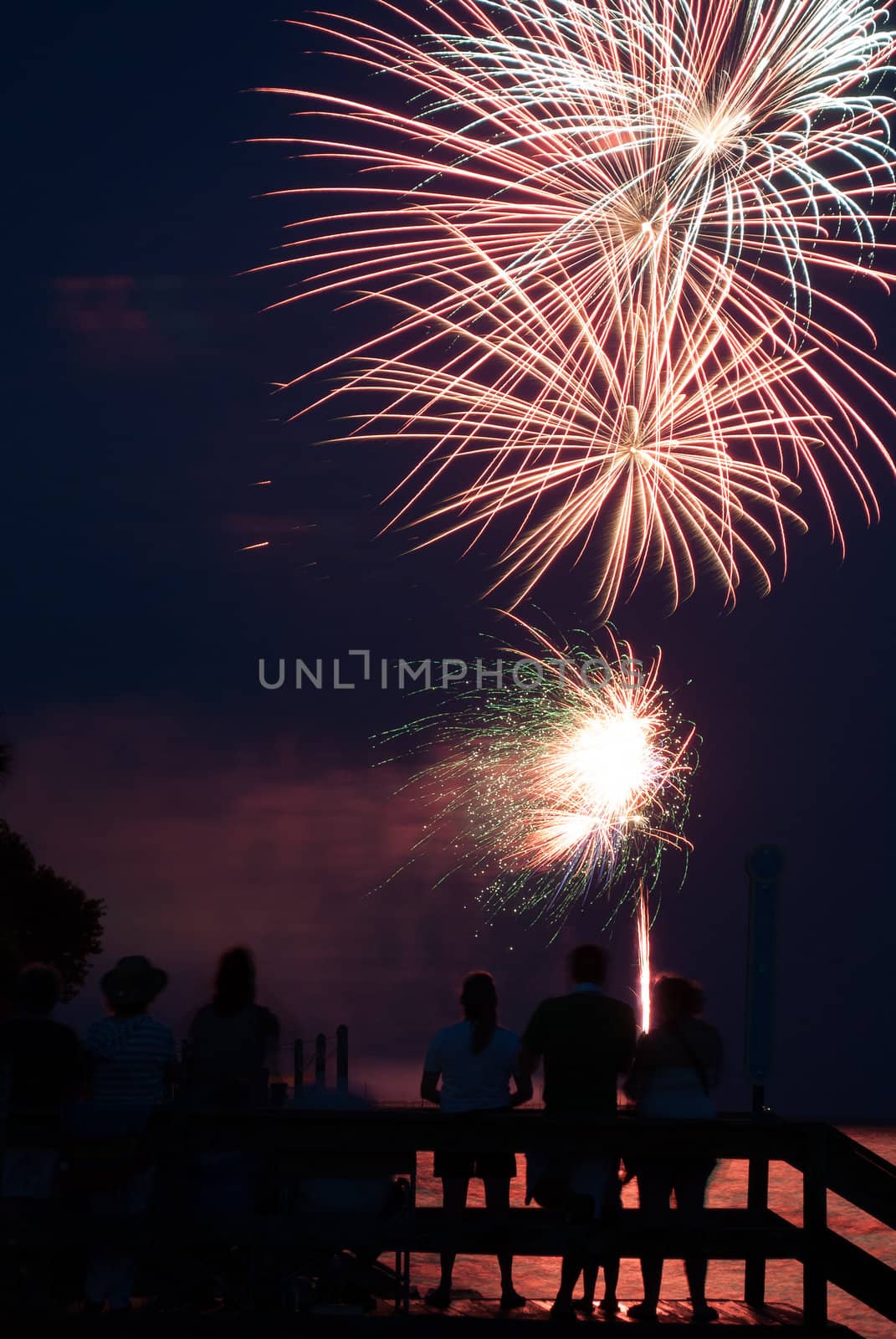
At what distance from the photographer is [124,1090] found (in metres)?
7.71

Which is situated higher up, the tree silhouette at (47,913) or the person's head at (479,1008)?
the person's head at (479,1008)

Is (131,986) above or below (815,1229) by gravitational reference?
above

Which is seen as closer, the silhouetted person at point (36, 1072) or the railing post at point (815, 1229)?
the silhouetted person at point (36, 1072)

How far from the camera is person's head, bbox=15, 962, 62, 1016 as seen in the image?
767 centimetres

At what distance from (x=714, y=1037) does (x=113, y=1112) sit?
118 inches

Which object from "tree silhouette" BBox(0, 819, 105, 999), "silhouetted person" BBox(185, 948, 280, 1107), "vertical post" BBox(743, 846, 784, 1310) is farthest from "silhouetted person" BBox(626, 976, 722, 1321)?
"tree silhouette" BBox(0, 819, 105, 999)

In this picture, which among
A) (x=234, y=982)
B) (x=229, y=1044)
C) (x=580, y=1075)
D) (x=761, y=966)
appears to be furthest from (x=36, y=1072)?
(x=761, y=966)

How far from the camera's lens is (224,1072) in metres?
8.10

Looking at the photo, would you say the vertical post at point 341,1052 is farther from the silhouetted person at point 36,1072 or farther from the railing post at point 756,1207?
the silhouetted person at point 36,1072

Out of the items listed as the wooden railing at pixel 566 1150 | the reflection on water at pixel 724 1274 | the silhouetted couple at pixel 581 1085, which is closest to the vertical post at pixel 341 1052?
the reflection on water at pixel 724 1274

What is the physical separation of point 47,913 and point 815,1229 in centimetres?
3176

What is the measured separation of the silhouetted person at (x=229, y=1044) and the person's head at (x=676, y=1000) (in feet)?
6.39

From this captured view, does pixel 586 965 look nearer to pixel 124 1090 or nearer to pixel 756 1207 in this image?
pixel 756 1207

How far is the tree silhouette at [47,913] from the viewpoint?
1432 inches
